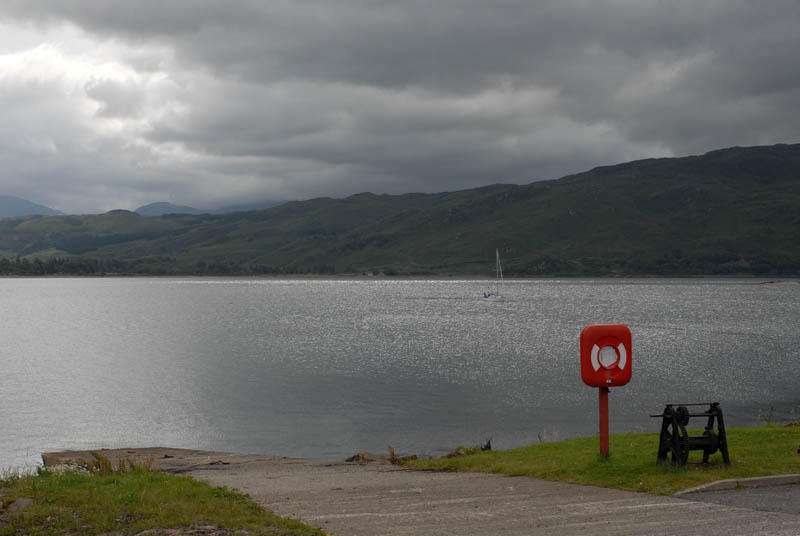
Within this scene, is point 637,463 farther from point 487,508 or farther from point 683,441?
point 487,508

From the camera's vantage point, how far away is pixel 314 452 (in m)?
31.4

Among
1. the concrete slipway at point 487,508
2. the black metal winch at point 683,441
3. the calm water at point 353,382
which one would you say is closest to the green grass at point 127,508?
the concrete slipway at point 487,508

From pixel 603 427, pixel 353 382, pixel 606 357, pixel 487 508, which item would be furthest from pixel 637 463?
pixel 353 382

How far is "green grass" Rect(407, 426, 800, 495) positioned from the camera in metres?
13.4

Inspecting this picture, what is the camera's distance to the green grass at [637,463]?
43.9ft

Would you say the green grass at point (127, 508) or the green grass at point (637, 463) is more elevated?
the green grass at point (127, 508)

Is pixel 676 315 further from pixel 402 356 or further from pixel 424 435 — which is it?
pixel 424 435

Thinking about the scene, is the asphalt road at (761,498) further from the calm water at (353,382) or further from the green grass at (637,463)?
the calm water at (353,382)

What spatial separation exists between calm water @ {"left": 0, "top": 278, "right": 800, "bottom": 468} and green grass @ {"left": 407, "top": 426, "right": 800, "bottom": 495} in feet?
40.7

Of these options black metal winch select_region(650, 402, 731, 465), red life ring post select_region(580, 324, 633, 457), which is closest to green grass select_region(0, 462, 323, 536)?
red life ring post select_region(580, 324, 633, 457)

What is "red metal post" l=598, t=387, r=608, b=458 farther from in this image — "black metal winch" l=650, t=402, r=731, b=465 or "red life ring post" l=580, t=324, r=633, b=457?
"black metal winch" l=650, t=402, r=731, b=465

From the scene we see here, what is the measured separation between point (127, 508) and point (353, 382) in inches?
1606

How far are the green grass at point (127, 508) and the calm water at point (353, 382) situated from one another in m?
18.3

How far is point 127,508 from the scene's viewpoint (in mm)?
11234
